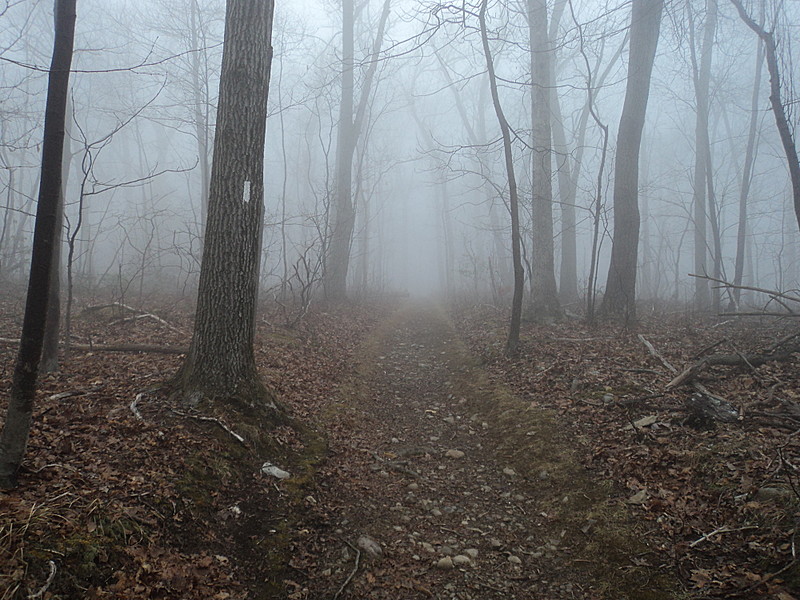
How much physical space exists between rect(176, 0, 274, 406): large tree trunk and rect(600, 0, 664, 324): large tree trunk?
8119mm

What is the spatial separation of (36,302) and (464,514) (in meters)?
3.66

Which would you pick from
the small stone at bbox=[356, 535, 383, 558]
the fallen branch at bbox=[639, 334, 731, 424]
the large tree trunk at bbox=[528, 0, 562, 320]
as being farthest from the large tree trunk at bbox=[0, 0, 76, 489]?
the large tree trunk at bbox=[528, 0, 562, 320]

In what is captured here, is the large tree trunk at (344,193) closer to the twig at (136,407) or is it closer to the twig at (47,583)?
the twig at (136,407)

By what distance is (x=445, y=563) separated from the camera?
11.1 feet

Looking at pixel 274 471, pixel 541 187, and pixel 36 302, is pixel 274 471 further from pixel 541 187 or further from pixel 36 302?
pixel 541 187

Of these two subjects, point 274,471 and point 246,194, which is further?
point 246,194

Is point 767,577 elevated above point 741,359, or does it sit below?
below

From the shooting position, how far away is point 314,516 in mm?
3861

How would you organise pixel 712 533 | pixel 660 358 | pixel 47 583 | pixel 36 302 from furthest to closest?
pixel 660 358, pixel 712 533, pixel 36 302, pixel 47 583

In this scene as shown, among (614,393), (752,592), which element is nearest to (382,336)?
(614,393)

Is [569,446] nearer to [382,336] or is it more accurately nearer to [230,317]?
[230,317]

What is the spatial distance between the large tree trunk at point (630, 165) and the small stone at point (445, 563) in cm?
815

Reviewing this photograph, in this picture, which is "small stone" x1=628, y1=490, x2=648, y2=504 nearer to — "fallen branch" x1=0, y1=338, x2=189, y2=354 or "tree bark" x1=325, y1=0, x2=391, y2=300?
"fallen branch" x1=0, y1=338, x2=189, y2=354

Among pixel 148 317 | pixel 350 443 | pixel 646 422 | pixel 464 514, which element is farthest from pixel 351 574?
pixel 148 317
